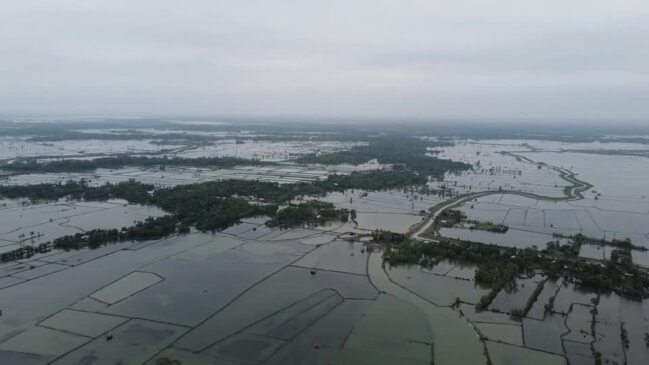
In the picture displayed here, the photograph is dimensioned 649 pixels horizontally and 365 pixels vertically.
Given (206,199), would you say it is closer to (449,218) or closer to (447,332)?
(449,218)

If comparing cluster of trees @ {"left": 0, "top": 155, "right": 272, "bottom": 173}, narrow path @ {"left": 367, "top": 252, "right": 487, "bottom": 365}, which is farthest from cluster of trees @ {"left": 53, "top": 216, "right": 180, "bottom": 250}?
cluster of trees @ {"left": 0, "top": 155, "right": 272, "bottom": 173}

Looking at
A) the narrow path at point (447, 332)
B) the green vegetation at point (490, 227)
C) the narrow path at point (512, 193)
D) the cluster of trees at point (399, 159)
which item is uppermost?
the cluster of trees at point (399, 159)

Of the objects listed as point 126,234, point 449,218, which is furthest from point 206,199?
point 449,218

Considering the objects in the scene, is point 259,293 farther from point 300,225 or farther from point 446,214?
point 446,214

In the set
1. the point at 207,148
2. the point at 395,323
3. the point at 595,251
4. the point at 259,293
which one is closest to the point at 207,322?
the point at 259,293

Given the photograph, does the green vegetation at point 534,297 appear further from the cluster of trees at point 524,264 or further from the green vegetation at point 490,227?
the green vegetation at point 490,227

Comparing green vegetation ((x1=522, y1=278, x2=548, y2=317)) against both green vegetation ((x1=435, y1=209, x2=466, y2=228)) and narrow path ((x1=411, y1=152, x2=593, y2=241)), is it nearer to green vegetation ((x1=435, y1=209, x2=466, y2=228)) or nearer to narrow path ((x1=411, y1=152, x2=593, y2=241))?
narrow path ((x1=411, y1=152, x2=593, y2=241))

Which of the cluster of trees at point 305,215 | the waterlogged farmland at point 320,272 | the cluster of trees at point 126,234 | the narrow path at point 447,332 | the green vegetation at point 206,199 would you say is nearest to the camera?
the narrow path at point 447,332

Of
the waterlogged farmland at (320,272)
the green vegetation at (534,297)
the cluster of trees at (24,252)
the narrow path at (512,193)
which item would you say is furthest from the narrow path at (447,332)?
the cluster of trees at (24,252)
